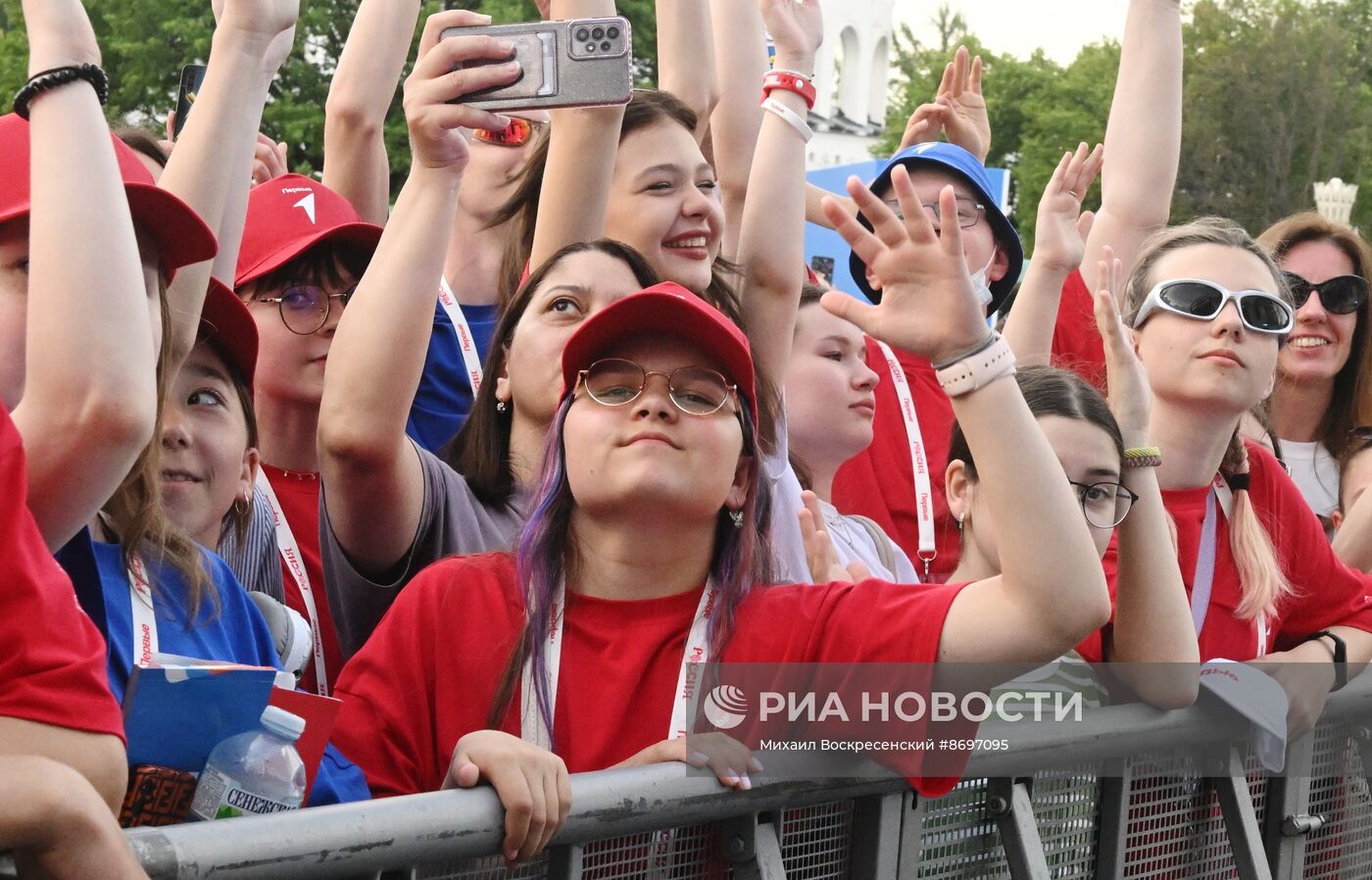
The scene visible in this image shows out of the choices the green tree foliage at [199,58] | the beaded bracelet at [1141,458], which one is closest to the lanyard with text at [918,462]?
the beaded bracelet at [1141,458]

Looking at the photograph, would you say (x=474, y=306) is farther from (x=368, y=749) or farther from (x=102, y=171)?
(x=102, y=171)

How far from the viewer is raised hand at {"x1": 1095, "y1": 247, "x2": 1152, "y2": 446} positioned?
3.33m

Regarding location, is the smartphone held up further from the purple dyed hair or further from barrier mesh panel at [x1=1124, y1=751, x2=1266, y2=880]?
barrier mesh panel at [x1=1124, y1=751, x2=1266, y2=880]

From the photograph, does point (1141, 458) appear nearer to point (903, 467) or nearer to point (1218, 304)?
point (1218, 304)

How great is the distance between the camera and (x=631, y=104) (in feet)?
13.0

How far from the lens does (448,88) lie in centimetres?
287

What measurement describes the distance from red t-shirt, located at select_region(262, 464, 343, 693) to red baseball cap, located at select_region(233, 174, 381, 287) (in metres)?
0.42

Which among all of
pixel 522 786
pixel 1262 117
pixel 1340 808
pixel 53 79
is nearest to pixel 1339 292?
pixel 1340 808

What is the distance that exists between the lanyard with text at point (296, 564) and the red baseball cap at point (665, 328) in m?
0.68

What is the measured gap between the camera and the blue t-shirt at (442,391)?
3773mm

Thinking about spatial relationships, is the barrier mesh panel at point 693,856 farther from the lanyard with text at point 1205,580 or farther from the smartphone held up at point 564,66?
the lanyard with text at point 1205,580

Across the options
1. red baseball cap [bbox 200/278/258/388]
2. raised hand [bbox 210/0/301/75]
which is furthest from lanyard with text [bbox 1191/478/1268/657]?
raised hand [bbox 210/0/301/75]

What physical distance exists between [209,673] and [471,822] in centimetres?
36

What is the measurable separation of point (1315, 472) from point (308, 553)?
3.21 meters
